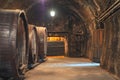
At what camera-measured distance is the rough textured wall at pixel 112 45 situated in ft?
22.2

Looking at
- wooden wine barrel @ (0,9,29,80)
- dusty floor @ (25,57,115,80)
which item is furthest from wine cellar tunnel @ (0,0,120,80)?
dusty floor @ (25,57,115,80)

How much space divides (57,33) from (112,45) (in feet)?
26.8

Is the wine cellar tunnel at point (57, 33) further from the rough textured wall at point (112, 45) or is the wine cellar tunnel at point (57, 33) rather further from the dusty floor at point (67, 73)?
the dusty floor at point (67, 73)

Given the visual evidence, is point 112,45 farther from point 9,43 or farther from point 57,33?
point 57,33

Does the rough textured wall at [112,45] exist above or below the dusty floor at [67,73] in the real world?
above

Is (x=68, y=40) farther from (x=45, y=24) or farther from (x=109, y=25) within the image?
(x=109, y=25)

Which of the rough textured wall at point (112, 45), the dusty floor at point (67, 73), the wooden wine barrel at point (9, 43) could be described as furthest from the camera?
the rough textured wall at point (112, 45)

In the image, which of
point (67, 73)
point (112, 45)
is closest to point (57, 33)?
point (112, 45)

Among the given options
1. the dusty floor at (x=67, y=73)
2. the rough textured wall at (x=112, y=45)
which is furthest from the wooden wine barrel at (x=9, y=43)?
the rough textured wall at (x=112, y=45)

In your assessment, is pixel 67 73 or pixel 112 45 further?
pixel 112 45

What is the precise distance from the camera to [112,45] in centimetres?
742

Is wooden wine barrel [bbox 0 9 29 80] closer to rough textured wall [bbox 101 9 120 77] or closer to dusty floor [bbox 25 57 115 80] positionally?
dusty floor [bbox 25 57 115 80]

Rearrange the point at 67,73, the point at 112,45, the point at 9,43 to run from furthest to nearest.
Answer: the point at 112,45, the point at 67,73, the point at 9,43

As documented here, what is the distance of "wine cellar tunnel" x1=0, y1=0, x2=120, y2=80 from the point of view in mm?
4633
